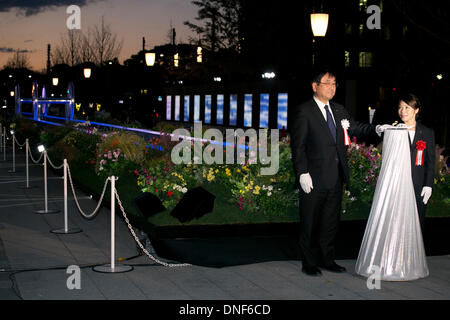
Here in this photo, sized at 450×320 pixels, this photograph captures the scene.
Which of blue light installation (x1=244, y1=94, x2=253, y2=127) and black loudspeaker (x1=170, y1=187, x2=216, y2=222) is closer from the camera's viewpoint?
black loudspeaker (x1=170, y1=187, x2=216, y2=222)

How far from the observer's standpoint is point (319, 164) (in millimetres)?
7188

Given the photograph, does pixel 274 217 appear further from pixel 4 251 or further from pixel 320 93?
pixel 4 251

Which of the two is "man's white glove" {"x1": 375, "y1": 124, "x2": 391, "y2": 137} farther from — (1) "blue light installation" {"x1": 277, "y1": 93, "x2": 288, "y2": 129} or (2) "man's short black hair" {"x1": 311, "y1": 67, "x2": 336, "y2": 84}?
(1) "blue light installation" {"x1": 277, "y1": 93, "x2": 288, "y2": 129}

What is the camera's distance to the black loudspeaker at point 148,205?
29.1 feet

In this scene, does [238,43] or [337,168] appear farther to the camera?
[238,43]

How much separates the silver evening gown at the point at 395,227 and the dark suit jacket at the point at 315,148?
530 millimetres

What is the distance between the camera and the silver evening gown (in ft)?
22.5

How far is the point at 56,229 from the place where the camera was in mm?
10172

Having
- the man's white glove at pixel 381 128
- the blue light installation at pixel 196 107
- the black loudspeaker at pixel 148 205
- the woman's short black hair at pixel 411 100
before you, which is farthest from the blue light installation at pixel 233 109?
the woman's short black hair at pixel 411 100

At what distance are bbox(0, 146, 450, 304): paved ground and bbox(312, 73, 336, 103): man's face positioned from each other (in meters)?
1.99

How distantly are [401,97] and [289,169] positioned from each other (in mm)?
2600

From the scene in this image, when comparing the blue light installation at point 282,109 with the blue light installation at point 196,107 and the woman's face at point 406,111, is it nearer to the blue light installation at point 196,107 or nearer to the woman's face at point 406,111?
the blue light installation at point 196,107

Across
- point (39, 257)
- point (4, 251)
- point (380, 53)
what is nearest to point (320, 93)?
point (39, 257)

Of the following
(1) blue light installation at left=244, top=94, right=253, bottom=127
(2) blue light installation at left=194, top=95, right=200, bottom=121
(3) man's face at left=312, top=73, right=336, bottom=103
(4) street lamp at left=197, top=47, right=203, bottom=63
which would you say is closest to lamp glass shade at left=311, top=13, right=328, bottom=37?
(3) man's face at left=312, top=73, right=336, bottom=103
